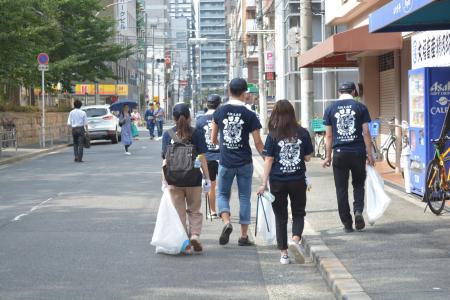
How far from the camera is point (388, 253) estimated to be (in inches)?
322

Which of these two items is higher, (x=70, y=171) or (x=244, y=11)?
(x=244, y=11)

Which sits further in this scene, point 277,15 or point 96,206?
point 277,15

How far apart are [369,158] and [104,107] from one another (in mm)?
27331

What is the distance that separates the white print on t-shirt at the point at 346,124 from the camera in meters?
9.66

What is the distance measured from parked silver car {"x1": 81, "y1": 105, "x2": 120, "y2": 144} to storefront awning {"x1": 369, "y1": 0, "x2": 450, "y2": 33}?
2457 centimetres

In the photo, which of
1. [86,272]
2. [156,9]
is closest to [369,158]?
[86,272]

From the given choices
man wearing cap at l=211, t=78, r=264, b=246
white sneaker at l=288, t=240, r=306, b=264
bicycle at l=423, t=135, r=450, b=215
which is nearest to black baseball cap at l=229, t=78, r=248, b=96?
man wearing cap at l=211, t=78, r=264, b=246

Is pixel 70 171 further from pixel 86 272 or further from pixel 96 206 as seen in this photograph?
pixel 86 272

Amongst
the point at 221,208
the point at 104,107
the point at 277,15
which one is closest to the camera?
the point at 221,208

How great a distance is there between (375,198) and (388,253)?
1767mm

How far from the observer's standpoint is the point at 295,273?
788cm

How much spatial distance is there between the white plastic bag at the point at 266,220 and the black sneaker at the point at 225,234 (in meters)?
0.39

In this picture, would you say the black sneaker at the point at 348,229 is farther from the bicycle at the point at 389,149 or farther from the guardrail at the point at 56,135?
the guardrail at the point at 56,135

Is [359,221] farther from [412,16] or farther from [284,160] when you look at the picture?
[412,16]
